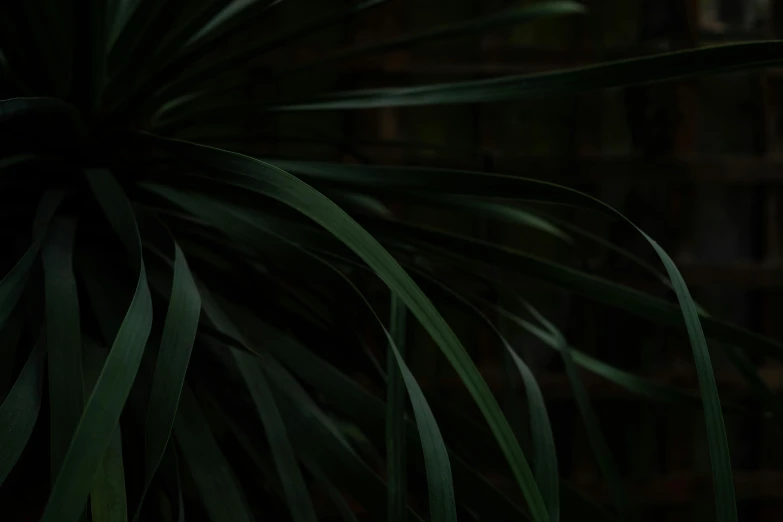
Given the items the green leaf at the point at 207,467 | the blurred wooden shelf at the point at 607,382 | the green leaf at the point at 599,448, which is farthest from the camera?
the blurred wooden shelf at the point at 607,382

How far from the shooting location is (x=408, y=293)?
317 millimetres

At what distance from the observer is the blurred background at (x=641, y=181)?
42.6 inches

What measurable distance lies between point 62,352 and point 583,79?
0.35 m

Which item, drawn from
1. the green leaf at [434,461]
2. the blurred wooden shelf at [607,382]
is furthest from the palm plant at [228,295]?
the blurred wooden shelf at [607,382]

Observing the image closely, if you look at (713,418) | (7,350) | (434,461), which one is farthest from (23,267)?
(713,418)

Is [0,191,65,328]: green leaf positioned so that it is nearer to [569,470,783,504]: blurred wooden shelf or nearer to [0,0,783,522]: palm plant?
[0,0,783,522]: palm plant

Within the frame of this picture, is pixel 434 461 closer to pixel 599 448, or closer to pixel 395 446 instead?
pixel 395 446

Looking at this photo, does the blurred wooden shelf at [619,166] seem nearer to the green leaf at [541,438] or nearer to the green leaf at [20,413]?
the green leaf at [541,438]

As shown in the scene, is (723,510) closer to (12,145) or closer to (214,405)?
(214,405)

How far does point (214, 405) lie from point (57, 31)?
0.95ft

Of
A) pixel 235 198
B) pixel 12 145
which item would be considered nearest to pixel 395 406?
pixel 235 198

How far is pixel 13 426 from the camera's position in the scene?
0.32 m

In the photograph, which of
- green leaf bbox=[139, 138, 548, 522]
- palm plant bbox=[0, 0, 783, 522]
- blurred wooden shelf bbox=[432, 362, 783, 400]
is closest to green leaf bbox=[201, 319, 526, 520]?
palm plant bbox=[0, 0, 783, 522]

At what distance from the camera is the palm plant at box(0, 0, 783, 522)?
1.06ft
